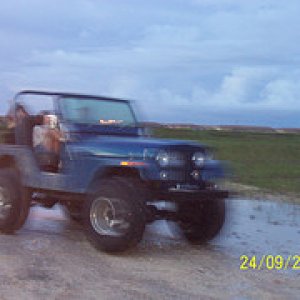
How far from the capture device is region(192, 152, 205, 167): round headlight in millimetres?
9161

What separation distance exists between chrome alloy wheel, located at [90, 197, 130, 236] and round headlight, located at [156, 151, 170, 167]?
72cm

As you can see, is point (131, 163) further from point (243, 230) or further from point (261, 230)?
point (261, 230)

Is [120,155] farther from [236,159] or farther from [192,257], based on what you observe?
[236,159]

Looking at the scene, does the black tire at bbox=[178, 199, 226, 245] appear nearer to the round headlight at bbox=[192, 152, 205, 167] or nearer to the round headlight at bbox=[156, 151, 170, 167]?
the round headlight at bbox=[192, 152, 205, 167]

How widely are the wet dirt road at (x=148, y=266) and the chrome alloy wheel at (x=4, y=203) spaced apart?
0.33 metres

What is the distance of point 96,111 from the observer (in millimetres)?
10367

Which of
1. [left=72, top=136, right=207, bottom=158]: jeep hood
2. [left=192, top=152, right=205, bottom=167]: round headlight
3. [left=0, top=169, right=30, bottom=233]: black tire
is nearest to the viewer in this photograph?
[left=72, top=136, right=207, bottom=158]: jeep hood

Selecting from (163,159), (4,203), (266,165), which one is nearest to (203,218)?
(163,159)

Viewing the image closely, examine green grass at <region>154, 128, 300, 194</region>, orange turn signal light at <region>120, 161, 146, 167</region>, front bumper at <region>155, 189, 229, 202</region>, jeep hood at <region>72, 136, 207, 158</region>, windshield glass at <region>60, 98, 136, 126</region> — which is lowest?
green grass at <region>154, 128, 300, 194</region>

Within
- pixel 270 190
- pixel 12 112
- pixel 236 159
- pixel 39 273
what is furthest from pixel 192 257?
pixel 236 159

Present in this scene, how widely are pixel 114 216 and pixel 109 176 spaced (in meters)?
0.57
